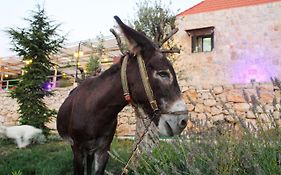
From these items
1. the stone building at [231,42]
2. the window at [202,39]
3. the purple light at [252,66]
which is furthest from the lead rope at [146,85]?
the window at [202,39]

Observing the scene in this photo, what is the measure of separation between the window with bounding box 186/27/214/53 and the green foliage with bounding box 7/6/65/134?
38.0ft

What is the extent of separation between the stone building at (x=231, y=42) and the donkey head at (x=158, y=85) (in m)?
15.5

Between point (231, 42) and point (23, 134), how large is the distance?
14713 millimetres

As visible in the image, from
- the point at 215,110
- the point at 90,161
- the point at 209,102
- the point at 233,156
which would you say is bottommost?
the point at 215,110

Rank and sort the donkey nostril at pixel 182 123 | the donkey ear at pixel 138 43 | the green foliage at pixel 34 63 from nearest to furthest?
the donkey nostril at pixel 182 123
the donkey ear at pixel 138 43
the green foliage at pixel 34 63

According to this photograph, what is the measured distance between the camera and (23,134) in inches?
336

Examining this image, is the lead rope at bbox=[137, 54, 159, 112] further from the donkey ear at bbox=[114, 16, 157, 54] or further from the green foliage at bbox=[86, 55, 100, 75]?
the green foliage at bbox=[86, 55, 100, 75]

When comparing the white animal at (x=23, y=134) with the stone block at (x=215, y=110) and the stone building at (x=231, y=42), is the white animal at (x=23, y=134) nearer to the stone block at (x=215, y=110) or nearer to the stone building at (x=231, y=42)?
the stone block at (x=215, y=110)

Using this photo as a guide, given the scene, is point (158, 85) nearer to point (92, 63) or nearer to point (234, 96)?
point (234, 96)

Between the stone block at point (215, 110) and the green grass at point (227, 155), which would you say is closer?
the green grass at point (227, 155)

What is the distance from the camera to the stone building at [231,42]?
1828 cm

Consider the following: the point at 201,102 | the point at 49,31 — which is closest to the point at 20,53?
the point at 49,31

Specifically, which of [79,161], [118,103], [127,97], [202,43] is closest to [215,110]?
[79,161]

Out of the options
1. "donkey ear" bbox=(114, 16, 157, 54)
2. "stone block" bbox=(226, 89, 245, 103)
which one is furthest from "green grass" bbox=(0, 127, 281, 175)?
"stone block" bbox=(226, 89, 245, 103)
